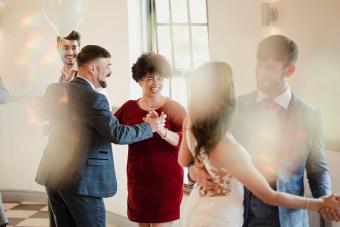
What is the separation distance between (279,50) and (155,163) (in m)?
1.18

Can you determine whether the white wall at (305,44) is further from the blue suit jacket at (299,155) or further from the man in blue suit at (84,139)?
Result: the man in blue suit at (84,139)

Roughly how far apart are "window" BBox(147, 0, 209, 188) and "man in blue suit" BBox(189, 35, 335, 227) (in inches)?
83.3

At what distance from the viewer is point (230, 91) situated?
1.92 metres

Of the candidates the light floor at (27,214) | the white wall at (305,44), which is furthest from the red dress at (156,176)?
the light floor at (27,214)

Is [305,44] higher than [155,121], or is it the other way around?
[305,44]

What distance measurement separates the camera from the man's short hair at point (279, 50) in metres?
2.07

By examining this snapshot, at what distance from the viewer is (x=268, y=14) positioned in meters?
3.09

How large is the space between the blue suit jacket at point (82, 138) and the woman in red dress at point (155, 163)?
181 mm

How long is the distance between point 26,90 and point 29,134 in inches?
19.1

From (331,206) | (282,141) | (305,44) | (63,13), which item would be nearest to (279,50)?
(282,141)

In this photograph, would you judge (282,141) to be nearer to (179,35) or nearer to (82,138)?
(82,138)

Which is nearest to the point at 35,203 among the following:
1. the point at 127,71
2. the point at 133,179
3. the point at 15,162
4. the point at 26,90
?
the point at 15,162

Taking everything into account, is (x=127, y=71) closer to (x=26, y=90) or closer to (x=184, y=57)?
(x=184, y=57)

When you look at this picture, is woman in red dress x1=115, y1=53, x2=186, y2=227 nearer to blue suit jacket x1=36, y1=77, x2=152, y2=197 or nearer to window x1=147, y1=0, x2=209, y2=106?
blue suit jacket x1=36, y1=77, x2=152, y2=197
